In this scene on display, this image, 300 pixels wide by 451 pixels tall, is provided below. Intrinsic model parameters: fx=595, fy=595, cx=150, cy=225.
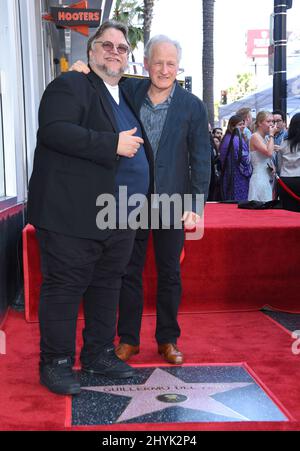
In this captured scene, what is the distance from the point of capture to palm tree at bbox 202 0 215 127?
16.5 meters

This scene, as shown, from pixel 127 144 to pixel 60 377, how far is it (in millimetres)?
1172

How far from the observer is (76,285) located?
285 cm

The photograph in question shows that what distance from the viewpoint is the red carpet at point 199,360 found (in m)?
2.56

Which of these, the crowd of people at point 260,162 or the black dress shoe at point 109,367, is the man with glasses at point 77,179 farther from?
the crowd of people at point 260,162

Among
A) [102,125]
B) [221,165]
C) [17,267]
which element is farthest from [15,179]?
[221,165]

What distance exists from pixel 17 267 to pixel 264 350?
2193mm

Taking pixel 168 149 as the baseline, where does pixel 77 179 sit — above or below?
→ below

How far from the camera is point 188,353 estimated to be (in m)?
3.60

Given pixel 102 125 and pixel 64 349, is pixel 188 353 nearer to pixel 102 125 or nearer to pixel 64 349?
pixel 64 349

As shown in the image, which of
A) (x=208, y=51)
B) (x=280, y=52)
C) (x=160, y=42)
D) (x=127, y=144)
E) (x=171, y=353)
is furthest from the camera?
(x=208, y=51)

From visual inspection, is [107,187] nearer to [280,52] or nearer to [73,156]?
[73,156]

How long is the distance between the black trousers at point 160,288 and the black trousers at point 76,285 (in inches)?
9.6

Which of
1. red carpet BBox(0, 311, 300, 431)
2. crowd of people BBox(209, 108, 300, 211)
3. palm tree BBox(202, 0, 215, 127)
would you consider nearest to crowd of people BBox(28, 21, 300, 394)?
red carpet BBox(0, 311, 300, 431)

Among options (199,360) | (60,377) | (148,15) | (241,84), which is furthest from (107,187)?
(241,84)
